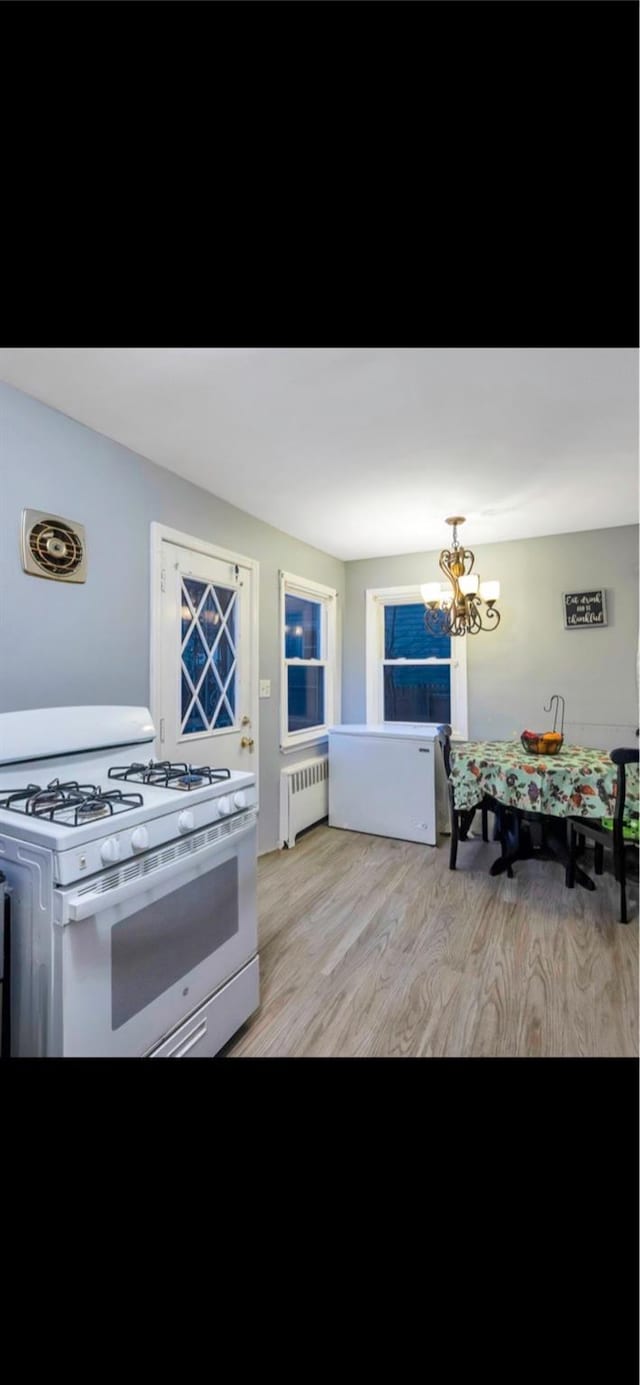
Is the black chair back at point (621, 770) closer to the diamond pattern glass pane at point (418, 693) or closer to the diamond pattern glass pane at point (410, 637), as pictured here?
the diamond pattern glass pane at point (418, 693)

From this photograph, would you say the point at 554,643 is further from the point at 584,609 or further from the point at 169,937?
the point at 169,937

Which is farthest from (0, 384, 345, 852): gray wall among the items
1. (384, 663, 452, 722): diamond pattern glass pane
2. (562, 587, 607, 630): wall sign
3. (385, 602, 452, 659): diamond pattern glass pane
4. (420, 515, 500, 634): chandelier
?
(562, 587, 607, 630): wall sign

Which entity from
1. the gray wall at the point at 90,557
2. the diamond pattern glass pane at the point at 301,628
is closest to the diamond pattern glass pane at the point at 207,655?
the gray wall at the point at 90,557

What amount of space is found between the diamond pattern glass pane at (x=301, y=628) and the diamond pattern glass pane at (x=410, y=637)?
24.7 inches

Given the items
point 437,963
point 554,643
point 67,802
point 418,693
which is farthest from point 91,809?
point 554,643

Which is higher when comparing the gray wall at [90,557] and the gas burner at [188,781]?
the gray wall at [90,557]

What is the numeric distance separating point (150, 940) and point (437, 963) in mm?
1277

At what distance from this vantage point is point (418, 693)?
3936 mm

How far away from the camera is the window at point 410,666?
Result: 12.1 feet

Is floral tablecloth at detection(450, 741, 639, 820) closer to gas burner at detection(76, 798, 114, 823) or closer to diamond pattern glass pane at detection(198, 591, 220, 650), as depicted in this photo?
diamond pattern glass pane at detection(198, 591, 220, 650)
